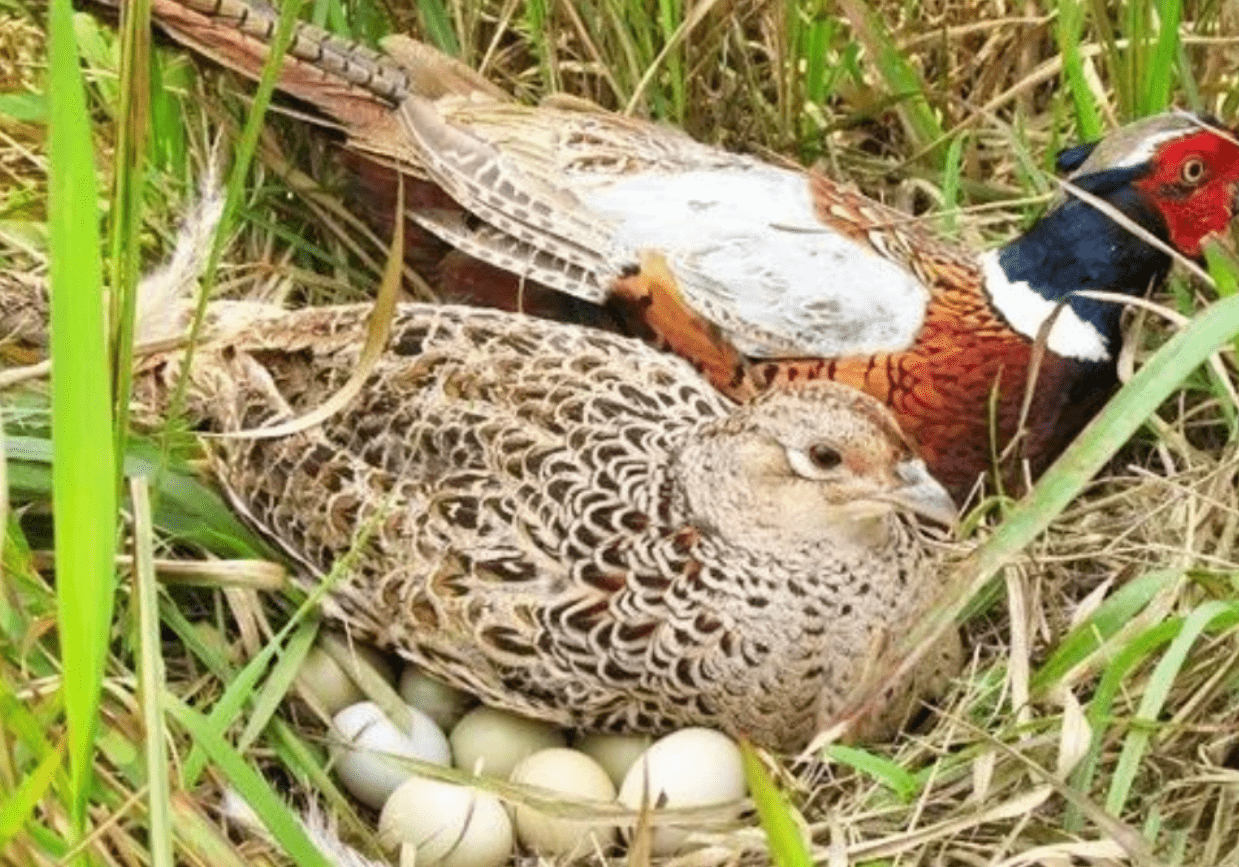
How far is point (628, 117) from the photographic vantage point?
305cm

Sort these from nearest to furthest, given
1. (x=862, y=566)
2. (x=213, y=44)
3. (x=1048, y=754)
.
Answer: (x=1048, y=754), (x=862, y=566), (x=213, y=44)

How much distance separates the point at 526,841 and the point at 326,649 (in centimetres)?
31

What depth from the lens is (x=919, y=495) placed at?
2381mm

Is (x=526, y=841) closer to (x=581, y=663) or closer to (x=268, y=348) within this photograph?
(x=581, y=663)

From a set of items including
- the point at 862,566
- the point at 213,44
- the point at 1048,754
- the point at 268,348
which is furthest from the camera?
the point at 213,44

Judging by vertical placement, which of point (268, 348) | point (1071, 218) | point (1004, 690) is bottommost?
point (1004, 690)

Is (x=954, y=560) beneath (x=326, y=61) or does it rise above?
beneath

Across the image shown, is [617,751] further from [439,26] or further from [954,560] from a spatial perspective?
[439,26]

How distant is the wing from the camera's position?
279cm

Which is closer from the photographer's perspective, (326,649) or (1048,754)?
(1048,754)

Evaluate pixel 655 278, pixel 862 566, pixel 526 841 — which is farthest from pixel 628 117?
pixel 526 841

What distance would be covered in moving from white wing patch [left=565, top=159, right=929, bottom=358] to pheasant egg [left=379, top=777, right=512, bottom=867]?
704 millimetres

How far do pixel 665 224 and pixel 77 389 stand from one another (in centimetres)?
123

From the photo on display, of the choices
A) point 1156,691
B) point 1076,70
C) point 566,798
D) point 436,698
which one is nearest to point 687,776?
point 566,798
